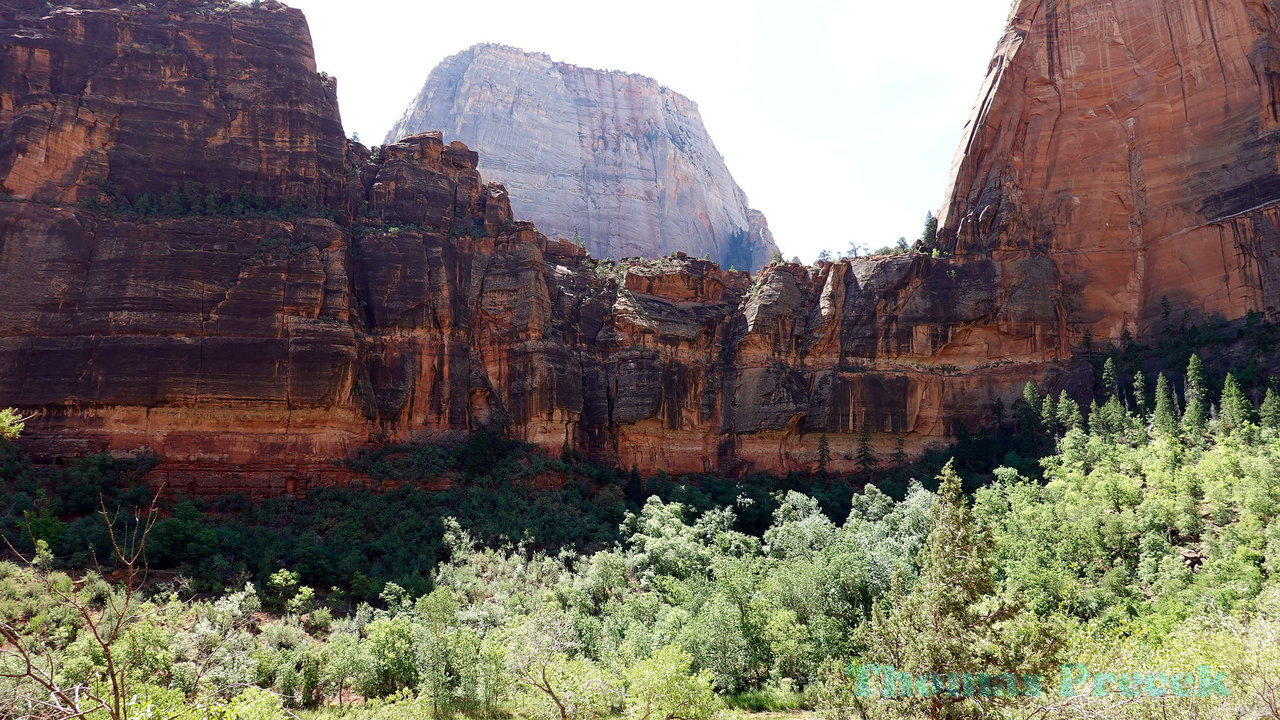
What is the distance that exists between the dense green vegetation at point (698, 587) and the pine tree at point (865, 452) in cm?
542

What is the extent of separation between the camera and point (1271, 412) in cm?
4019

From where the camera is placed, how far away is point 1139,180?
5744cm

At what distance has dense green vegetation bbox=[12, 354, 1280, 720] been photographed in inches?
741

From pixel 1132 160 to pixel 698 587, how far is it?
4958 centimetres

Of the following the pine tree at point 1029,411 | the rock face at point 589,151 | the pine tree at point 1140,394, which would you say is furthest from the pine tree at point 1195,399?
the rock face at point 589,151

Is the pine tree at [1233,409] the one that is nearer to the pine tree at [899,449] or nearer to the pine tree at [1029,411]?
the pine tree at [1029,411]

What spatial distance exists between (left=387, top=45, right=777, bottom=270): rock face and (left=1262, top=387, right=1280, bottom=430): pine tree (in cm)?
7257

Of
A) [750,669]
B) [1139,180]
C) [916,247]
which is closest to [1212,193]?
[1139,180]

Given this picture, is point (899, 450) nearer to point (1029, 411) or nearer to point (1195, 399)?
point (1029, 411)

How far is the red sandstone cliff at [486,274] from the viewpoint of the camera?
145 feet

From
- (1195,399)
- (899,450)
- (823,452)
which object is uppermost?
(1195,399)

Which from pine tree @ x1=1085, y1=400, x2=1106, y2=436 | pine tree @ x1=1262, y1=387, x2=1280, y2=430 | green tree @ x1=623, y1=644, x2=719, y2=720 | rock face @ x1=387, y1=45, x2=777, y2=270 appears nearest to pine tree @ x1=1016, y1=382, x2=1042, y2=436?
pine tree @ x1=1085, y1=400, x2=1106, y2=436

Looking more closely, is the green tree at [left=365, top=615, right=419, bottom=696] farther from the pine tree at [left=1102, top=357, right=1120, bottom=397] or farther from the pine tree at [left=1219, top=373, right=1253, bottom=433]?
the pine tree at [left=1102, top=357, right=1120, bottom=397]

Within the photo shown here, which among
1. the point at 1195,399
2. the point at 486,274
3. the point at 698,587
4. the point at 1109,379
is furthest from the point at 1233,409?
the point at 486,274
